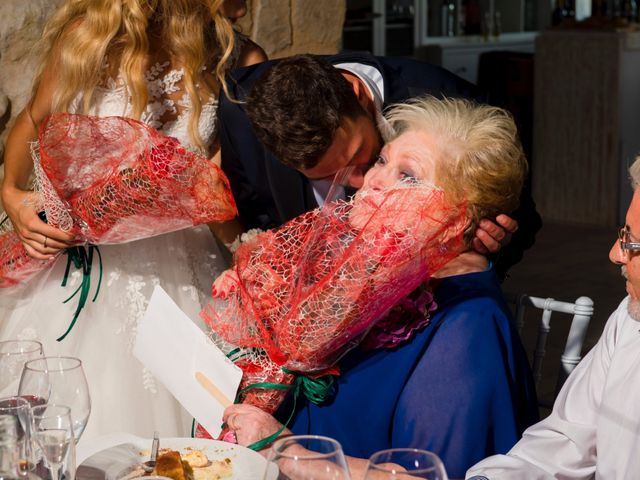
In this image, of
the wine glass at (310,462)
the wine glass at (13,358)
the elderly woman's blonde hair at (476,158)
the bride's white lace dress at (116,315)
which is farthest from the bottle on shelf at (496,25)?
the wine glass at (310,462)

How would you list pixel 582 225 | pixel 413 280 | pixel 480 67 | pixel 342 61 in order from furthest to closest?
pixel 480 67, pixel 582 225, pixel 342 61, pixel 413 280

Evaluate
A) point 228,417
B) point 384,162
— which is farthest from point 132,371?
point 384,162

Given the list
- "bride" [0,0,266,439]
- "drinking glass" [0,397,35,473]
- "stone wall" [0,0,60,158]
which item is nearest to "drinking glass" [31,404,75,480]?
"drinking glass" [0,397,35,473]

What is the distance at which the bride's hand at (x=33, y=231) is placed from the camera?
6.84ft

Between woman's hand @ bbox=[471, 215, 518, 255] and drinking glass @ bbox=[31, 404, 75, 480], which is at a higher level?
woman's hand @ bbox=[471, 215, 518, 255]

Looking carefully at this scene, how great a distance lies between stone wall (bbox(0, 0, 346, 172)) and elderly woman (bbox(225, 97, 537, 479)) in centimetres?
147

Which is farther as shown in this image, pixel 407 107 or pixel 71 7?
pixel 71 7

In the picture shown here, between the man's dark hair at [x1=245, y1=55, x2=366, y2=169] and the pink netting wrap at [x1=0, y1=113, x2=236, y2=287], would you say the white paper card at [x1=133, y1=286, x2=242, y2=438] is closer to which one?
the pink netting wrap at [x1=0, y1=113, x2=236, y2=287]

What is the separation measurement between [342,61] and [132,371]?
0.92 m

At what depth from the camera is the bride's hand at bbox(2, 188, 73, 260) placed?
209 cm

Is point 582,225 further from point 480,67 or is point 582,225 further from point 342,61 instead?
point 342,61

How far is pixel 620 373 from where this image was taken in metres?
1.64

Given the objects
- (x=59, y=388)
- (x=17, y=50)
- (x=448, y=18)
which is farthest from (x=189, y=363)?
Answer: (x=448, y=18)

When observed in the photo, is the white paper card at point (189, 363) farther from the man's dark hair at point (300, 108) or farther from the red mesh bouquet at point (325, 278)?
the man's dark hair at point (300, 108)
